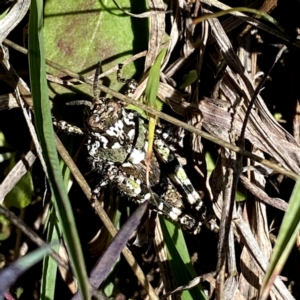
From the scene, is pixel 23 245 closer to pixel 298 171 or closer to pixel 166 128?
pixel 166 128

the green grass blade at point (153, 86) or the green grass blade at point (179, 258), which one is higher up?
the green grass blade at point (153, 86)

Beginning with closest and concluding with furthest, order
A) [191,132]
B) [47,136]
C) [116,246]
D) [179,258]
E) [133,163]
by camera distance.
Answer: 1. [116,246]
2. [47,136]
3. [191,132]
4. [179,258]
5. [133,163]

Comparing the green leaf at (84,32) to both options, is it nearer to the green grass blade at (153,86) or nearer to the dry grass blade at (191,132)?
the dry grass blade at (191,132)

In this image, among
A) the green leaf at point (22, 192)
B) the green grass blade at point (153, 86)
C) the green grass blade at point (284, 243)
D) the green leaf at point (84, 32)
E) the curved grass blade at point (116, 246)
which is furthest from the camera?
the green leaf at point (22, 192)

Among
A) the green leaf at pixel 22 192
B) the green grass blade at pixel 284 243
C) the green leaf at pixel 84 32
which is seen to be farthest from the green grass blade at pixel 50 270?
the green grass blade at pixel 284 243

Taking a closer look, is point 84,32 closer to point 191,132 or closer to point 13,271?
point 191,132

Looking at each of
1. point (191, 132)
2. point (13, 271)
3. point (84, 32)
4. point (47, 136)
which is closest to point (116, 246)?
point (13, 271)

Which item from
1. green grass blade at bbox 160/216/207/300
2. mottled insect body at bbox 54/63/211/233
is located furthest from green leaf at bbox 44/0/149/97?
green grass blade at bbox 160/216/207/300

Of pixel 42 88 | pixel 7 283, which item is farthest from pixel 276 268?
pixel 42 88
